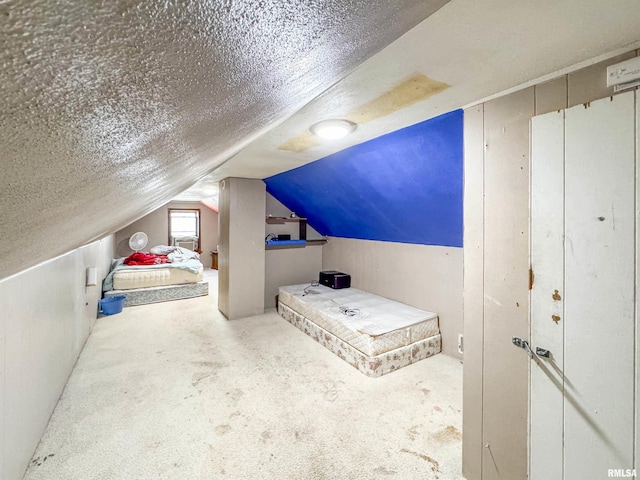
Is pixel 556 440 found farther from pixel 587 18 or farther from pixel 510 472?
pixel 587 18

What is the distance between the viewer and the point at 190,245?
790 centimetres

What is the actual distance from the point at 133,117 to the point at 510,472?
1923 millimetres

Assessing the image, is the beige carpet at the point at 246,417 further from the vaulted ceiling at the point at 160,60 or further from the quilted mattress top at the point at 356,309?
the vaulted ceiling at the point at 160,60

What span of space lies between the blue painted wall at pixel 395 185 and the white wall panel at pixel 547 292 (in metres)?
0.55

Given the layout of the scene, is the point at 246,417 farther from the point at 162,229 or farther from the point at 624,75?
the point at 162,229

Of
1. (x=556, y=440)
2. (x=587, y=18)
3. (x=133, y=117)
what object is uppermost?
(x=587, y=18)

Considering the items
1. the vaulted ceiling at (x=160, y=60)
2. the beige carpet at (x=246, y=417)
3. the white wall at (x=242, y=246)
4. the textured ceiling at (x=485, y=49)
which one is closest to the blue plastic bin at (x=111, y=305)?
the beige carpet at (x=246, y=417)

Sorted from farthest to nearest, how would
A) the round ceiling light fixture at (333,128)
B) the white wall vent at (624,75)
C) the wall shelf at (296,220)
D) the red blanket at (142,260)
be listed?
the red blanket at (142,260)
the wall shelf at (296,220)
the round ceiling light fixture at (333,128)
the white wall vent at (624,75)

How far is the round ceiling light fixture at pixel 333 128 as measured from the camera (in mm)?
1756

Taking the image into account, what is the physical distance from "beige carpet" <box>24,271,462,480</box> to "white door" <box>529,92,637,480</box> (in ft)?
2.25

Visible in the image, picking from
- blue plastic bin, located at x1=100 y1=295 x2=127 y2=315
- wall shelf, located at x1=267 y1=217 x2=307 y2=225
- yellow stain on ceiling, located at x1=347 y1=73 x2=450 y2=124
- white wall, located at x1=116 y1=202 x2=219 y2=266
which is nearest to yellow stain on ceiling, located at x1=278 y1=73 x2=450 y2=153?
yellow stain on ceiling, located at x1=347 y1=73 x2=450 y2=124

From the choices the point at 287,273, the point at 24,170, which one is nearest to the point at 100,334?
the point at 287,273

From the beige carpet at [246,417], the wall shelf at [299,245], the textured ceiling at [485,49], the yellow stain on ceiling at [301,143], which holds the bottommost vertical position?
the beige carpet at [246,417]

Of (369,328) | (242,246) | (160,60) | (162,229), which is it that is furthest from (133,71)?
(162,229)
